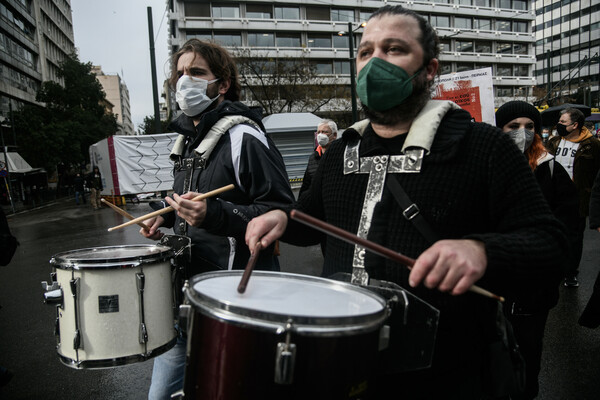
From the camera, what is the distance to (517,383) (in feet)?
4.40

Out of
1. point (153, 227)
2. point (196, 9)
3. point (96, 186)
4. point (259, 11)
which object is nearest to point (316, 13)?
point (259, 11)

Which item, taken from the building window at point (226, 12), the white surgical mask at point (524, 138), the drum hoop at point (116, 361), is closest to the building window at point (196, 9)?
the building window at point (226, 12)

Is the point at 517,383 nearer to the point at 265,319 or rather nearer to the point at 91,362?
the point at 265,319

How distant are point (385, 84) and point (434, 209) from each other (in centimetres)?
46

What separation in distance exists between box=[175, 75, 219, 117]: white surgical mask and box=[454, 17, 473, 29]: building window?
2505 inches

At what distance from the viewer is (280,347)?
1.01m

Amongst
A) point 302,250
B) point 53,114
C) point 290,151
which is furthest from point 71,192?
point 302,250

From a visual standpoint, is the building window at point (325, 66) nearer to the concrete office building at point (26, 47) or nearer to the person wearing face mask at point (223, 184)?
the concrete office building at point (26, 47)

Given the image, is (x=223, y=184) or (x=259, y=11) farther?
(x=259, y=11)

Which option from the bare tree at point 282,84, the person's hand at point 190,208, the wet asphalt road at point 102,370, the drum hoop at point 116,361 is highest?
the bare tree at point 282,84

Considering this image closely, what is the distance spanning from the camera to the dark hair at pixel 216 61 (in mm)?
2609

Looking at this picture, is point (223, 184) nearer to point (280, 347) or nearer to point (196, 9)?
point (280, 347)

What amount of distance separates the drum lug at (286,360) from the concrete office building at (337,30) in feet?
116

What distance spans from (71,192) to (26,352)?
125 ft
